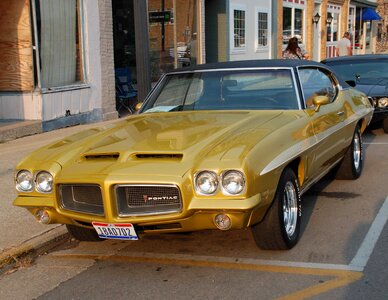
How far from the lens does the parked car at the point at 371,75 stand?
33.2 feet

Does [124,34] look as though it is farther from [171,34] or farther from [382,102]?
[382,102]

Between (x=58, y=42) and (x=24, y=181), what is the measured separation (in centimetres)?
Answer: 704

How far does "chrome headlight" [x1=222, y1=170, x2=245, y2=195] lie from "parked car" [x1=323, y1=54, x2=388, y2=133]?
6931 mm

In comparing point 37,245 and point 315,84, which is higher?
point 315,84

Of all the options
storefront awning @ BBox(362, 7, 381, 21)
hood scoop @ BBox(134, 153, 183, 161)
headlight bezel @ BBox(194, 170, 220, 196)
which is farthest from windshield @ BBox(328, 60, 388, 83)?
storefront awning @ BBox(362, 7, 381, 21)

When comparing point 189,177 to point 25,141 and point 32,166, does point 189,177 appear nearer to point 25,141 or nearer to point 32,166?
point 32,166

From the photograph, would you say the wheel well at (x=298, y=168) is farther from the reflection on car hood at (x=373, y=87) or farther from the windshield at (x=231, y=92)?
the reflection on car hood at (x=373, y=87)

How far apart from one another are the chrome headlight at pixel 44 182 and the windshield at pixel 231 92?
174 centimetres

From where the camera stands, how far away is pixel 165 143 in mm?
4297

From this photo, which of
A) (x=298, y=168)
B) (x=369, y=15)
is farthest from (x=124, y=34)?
(x=369, y=15)

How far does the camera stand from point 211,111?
5367 millimetres

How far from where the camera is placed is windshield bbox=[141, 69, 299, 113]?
5.39 meters

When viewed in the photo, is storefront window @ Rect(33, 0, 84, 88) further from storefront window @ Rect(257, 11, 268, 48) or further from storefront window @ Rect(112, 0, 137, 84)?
storefront window @ Rect(257, 11, 268, 48)

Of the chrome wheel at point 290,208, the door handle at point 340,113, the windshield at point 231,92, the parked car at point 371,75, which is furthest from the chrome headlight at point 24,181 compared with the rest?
the parked car at point 371,75
